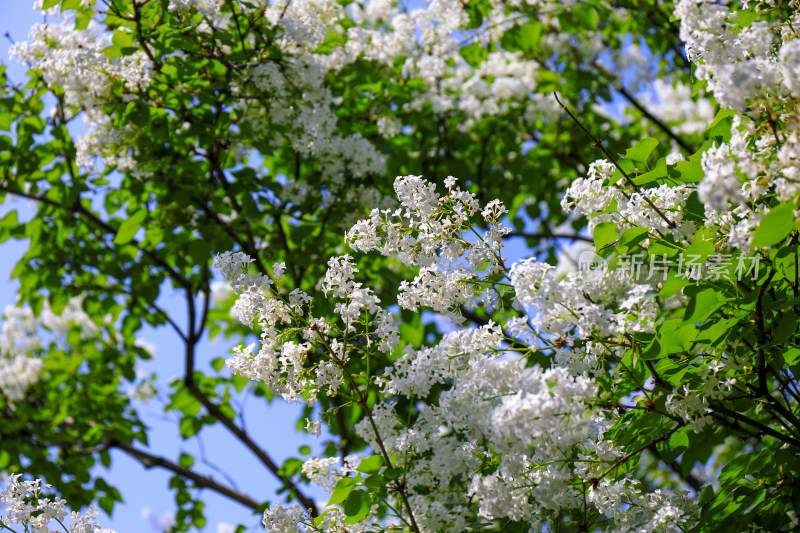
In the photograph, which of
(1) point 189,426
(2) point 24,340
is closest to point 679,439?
(1) point 189,426

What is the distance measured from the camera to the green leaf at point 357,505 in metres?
2.39

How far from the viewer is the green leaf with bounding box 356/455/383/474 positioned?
244 centimetres

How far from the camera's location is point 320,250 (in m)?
4.77

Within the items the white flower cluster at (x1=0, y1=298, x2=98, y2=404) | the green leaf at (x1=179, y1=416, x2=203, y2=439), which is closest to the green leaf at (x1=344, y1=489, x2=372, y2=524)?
the green leaf at (x1=179, y1=416, x2=203, y2=439)

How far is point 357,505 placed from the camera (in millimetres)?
2398

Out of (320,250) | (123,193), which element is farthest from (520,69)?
(123,193)

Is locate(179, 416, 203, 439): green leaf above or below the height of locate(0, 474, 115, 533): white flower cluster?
above

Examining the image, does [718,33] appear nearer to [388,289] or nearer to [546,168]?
[388,289]

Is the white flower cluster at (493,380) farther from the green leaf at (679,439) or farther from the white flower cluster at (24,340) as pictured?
the white flower cluster at (24,340)

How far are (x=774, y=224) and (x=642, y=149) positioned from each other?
0.80 metres

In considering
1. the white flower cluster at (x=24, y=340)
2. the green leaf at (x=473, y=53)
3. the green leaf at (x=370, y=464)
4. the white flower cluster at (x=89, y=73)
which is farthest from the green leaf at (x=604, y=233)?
the white flower cluster at (x=24, y=340)

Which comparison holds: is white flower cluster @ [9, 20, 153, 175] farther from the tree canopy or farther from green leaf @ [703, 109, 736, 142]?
green leaf @ [703, 109, 736, 142]

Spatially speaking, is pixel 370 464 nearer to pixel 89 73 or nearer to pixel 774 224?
pixel 774 224

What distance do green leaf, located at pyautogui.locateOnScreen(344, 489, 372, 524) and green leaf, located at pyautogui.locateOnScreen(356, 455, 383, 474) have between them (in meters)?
0.08
